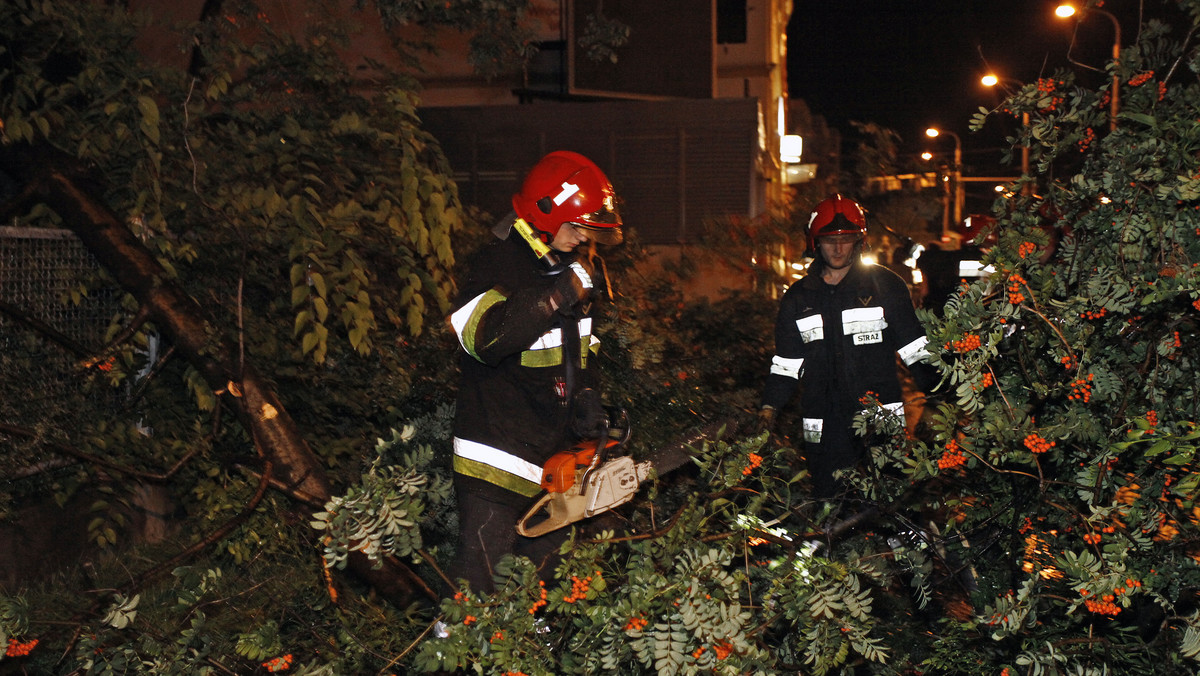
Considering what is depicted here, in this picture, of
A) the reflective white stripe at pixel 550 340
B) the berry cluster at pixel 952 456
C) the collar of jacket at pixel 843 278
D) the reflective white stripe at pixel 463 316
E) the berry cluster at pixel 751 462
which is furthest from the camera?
the collar of jacket at pixel 843 278

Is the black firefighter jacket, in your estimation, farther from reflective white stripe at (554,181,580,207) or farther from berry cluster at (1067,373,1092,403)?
berry cluster at (1067,373,1092,403)

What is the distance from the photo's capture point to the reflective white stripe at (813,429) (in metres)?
4.43

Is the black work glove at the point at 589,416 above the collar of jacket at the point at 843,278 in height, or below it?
below

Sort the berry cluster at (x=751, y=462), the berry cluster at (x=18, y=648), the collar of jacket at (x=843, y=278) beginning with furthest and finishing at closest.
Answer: the collar of jacket at (x=843, y=278), the berry cluster at (x=18, y=648), the berry cluster at (x=751, y=462)

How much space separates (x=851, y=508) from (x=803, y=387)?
965 millimetres

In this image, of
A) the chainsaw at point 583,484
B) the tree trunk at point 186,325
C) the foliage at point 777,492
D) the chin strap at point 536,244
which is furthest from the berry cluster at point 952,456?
the tree trunk at point 186,325

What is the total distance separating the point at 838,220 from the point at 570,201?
5.48 feet

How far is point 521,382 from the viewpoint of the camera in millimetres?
3332

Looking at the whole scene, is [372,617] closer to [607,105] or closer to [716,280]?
[716,280]

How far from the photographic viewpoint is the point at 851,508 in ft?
11.9

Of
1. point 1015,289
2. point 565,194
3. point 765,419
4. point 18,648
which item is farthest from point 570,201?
point 18,648

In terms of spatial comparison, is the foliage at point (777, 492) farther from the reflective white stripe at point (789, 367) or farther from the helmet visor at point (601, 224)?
the helmet visor at point (601, 224)

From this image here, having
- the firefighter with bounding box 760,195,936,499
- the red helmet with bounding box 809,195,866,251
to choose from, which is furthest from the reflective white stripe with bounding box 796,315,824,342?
the red helmet with bounding box 809,195,866,251

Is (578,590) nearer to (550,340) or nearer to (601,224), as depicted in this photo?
(550,340)
